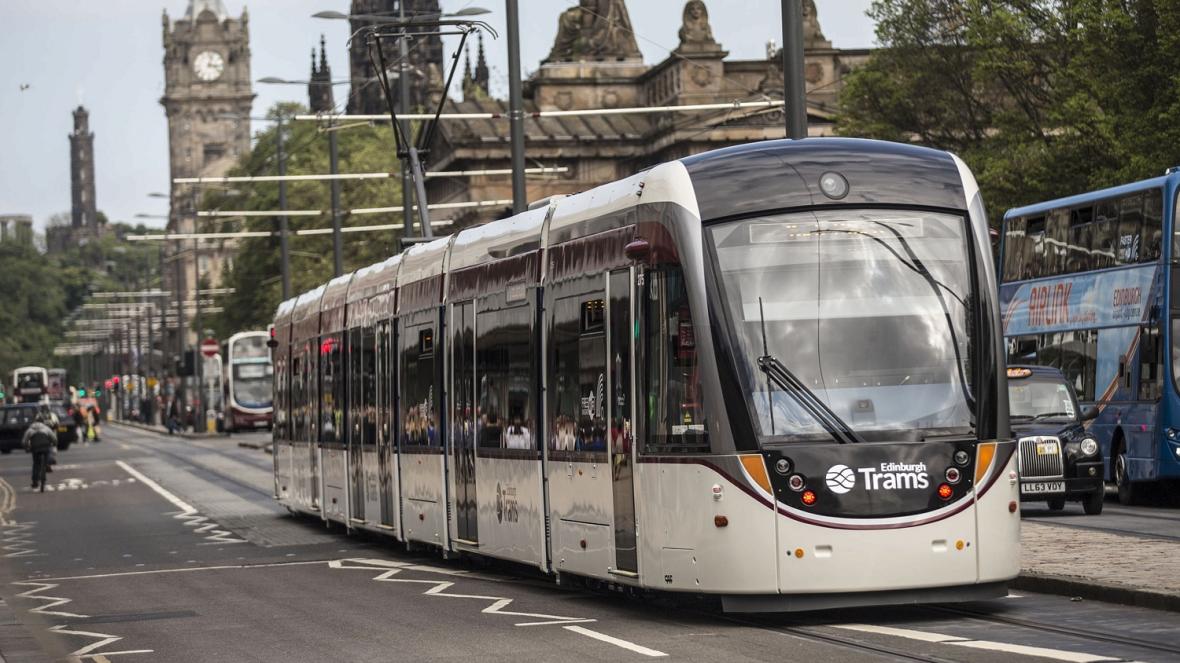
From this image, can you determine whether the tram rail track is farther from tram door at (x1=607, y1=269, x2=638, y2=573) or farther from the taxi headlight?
the taxi headlight

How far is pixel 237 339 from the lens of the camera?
87188 millimetres

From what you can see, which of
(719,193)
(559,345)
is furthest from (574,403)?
(719,193)

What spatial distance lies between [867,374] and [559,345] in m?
3.32

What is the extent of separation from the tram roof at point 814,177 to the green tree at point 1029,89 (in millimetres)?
25687

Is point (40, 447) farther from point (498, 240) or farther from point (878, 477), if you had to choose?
point (878, 477)

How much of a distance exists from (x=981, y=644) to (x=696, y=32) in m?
76.8

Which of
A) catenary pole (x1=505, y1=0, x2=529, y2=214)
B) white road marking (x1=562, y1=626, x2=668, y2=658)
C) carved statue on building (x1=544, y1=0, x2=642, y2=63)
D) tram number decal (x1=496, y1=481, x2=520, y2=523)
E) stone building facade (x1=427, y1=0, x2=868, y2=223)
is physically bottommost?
white road marking (x1=562, y1=626, x2=668, y2=658)

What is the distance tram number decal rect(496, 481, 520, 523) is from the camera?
56.4ft

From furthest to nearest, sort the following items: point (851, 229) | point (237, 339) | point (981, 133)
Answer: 1. point (237, 339)
2. point (981, 133)
3. point (851, 229)

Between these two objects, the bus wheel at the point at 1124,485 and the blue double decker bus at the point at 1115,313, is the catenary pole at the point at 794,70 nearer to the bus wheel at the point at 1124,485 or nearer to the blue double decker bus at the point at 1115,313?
the blue double decker bus at the point at 1115,313

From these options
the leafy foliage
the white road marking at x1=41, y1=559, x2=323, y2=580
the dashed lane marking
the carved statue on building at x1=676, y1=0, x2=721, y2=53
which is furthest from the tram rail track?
the carved statue on building at x1=676, y1=0, x2=721, y2=53

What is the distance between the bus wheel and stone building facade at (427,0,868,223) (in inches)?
1929

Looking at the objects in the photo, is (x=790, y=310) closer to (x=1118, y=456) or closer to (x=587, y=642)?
(x=587, y=642)

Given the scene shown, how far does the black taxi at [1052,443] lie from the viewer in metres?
24.5
